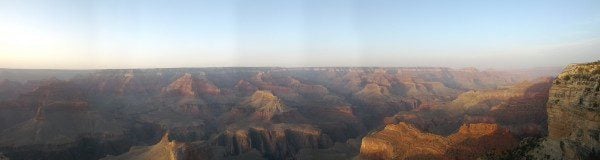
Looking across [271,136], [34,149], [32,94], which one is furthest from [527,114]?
[32,94]

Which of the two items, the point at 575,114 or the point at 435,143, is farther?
the point at 435,143

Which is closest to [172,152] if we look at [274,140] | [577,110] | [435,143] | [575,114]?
[435,143]

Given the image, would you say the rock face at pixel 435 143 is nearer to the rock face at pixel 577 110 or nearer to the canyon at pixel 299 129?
the canyon at pixel 299 129

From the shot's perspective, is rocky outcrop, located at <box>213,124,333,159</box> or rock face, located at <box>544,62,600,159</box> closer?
rock face, located at <box>544,62,600,159</box>

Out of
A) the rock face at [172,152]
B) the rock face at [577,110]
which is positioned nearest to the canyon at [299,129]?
the rock face at [577,110]

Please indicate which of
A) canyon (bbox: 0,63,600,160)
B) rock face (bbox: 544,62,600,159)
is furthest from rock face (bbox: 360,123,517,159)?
rock face (bbox: 544,62,600,159)

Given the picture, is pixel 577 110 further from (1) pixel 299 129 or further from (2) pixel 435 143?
(1) pixel 299 129

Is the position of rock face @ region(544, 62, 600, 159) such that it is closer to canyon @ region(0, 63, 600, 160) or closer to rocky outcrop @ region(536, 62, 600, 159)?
rocky outcrop @ region(536, 62, 600, 159)
